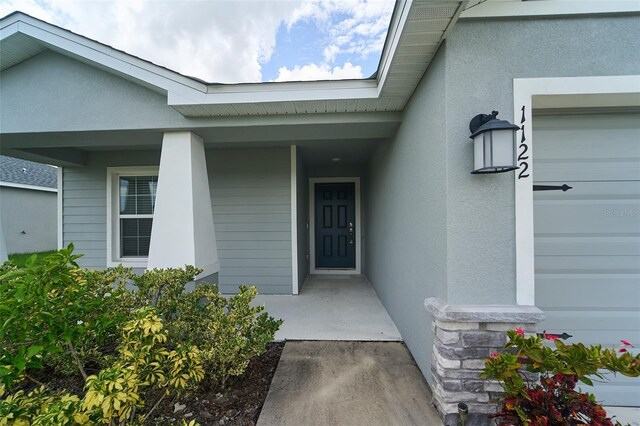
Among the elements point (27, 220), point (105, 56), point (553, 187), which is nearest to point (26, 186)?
point (27, 220)

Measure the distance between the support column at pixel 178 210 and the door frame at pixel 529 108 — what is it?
9.76ft

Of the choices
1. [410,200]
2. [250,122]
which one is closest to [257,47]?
[250,122]

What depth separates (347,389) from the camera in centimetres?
193

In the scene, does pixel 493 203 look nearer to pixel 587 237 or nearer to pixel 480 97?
pixel 480 97

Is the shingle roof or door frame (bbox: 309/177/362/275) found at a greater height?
the shingle roof

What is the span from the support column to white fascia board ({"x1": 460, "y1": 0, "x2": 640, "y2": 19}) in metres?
2.87

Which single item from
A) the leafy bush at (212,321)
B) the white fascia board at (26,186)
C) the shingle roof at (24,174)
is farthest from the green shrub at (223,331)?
the white fascia board at (26,186)

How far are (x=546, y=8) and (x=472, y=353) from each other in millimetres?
2366

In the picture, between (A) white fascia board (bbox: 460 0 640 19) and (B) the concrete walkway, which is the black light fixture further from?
(B) the concrete walkway

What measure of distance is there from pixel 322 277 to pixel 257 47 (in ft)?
18.1

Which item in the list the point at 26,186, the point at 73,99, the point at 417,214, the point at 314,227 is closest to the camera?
the point at 417,214

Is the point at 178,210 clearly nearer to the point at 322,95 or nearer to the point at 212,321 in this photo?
the point at 212,321

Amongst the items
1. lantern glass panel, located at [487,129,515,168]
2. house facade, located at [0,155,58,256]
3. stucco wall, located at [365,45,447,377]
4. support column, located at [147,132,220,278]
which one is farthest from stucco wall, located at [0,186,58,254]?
lantern glass panel, located at [487,129,515,168]

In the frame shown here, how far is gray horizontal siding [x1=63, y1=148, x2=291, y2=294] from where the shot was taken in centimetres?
438
